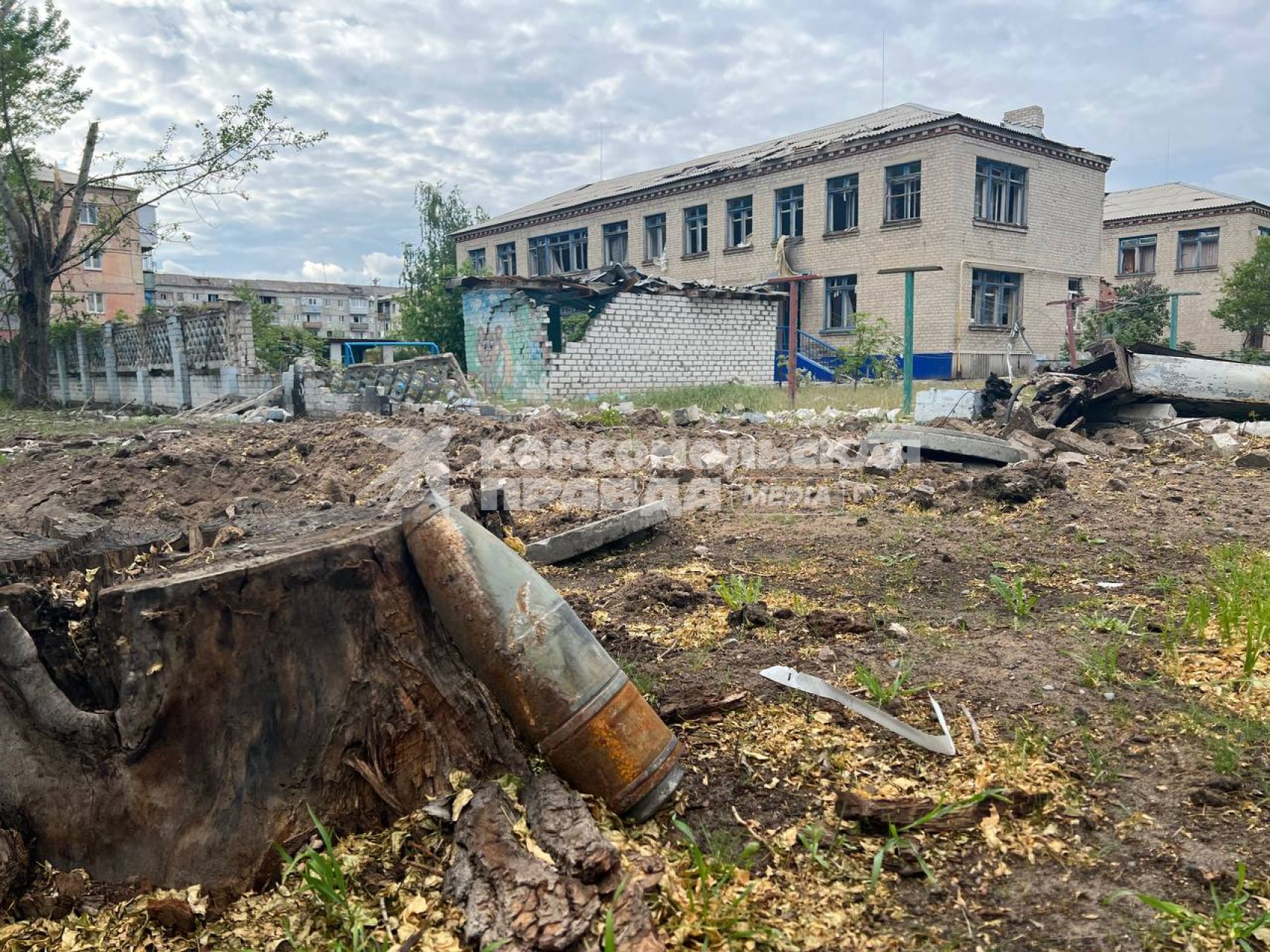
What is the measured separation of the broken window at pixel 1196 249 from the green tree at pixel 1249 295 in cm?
376

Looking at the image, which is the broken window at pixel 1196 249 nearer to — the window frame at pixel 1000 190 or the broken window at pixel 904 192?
the window frame at pixel 1000 190

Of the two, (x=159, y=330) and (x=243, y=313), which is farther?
(x=159, y=330)

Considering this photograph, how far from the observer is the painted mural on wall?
15.9m

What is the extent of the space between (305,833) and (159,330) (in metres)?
19.6

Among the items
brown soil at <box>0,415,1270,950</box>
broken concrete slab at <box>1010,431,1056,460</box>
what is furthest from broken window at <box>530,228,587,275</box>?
brown soil at <box>0,415,1270,950</box>

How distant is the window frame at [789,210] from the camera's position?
2377 cm

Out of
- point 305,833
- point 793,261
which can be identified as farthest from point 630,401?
point 305,833

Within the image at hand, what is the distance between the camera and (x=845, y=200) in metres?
22.7

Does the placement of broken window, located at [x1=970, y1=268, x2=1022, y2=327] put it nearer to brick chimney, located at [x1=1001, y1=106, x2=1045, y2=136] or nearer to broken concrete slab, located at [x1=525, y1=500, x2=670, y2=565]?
brick chimney, located at [x1=1001, y1=106, x2=1045, y2=136]

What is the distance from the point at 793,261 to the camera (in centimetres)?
2408

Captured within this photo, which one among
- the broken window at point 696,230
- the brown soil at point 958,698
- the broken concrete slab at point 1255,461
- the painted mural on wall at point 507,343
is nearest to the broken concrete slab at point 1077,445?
the broken concrete slab at point 1255,461

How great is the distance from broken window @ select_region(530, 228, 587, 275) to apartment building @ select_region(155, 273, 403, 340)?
24.3m

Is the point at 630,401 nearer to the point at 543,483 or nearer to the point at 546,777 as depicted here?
the point at 543,483

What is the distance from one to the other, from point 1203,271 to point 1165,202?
334 centimetres
